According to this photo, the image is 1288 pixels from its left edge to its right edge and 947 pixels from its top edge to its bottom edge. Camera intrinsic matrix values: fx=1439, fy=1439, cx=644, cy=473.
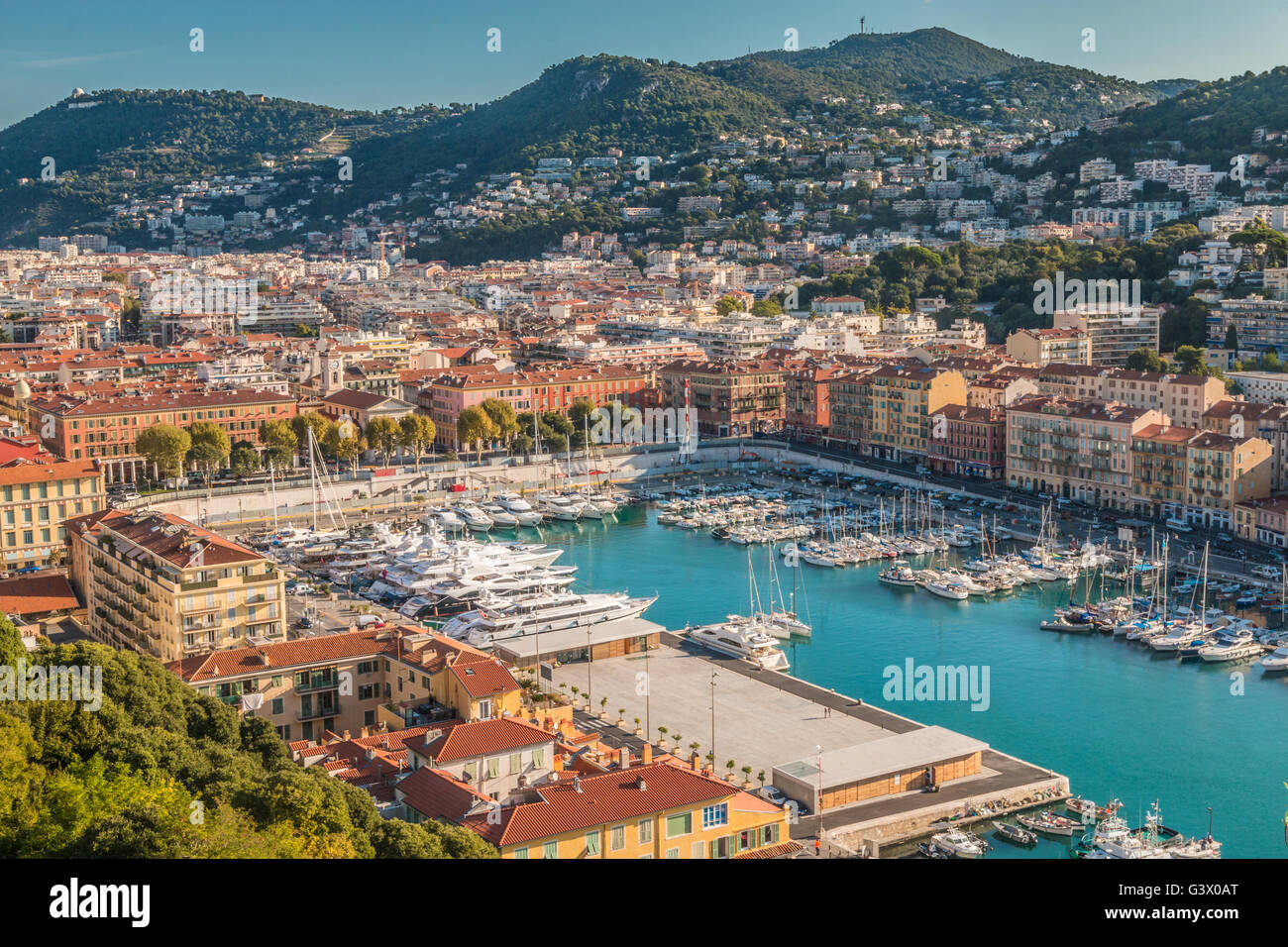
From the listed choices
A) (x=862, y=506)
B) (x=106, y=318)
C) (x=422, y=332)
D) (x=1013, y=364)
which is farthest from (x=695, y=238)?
(x=862, y=506)

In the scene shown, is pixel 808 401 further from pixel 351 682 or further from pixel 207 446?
pixel 351 682

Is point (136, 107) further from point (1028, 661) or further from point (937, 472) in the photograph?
point (1028, 661)

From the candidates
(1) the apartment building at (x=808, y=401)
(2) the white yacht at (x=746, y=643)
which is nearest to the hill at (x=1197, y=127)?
(1) the apartment building at (x=808, y=401)

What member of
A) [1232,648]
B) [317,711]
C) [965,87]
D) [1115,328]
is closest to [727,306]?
[1115,328]

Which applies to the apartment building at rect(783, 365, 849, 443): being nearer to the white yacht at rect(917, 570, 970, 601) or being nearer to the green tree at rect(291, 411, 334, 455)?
the green tree at rect(291, 411, 334, 455)

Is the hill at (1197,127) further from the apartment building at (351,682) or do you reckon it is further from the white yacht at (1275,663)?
the apartment building at (351,682)

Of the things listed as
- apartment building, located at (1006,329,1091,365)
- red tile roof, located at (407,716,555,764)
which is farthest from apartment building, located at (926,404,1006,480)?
red tile roof, located at (407,716,555,764)
